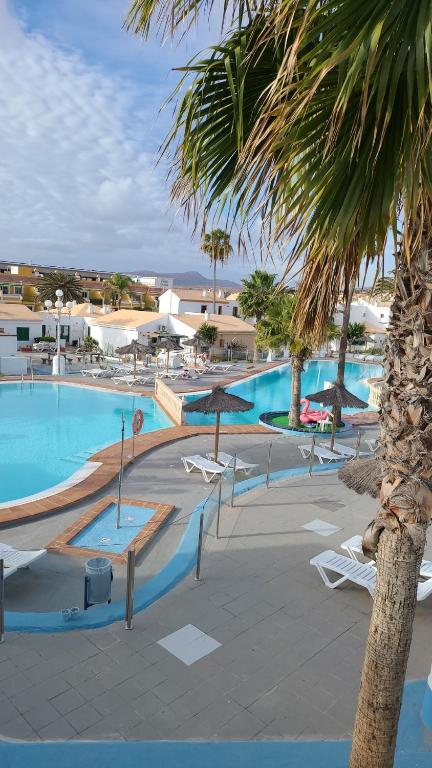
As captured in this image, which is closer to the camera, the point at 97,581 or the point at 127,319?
the point at 97,581

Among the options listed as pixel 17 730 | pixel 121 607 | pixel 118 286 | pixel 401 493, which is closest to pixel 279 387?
pixel 121 607

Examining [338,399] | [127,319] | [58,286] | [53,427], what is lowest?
[53,427]

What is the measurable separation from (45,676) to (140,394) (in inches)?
768

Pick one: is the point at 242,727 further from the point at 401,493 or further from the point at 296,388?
the point at 296,388

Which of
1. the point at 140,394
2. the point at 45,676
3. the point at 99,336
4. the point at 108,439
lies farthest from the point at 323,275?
the point at 99,336

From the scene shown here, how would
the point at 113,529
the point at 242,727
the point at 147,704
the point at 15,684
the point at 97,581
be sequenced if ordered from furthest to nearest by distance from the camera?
the point at 113,529, the point at 97,581, the point at 15,684, the point at 147,704, the point at 242,727

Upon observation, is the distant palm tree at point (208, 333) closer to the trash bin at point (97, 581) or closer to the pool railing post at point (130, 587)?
the trash bin at point (97, 581)

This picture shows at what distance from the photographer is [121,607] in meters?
6.99

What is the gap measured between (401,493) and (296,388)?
637 inches

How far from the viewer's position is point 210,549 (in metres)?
9.00

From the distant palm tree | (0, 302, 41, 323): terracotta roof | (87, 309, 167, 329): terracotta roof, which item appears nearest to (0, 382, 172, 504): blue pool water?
(0, 302, 41, 323): terracotta roof

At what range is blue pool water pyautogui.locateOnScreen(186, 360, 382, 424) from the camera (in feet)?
74.2

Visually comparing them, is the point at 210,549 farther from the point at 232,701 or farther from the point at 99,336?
the point at 99,336

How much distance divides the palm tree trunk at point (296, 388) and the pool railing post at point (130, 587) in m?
13.1
